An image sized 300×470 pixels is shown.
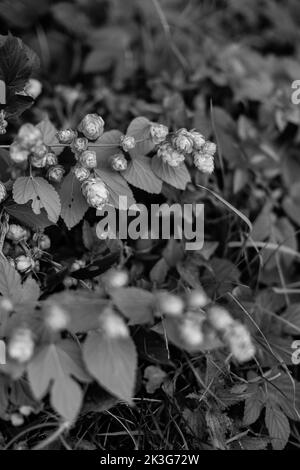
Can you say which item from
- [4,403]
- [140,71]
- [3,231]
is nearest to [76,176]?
[3,231]

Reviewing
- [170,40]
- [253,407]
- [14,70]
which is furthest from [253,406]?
[170,40]

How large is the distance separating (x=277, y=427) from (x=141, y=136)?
23.8 inches

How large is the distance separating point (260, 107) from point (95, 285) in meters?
0.83

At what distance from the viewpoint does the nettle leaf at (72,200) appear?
0.99m

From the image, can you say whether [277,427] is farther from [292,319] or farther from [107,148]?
[107,148]

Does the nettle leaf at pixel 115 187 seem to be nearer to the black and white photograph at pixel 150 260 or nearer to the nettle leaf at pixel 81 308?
the black and white photograph at pixel 150 260

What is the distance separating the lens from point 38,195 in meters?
0.95

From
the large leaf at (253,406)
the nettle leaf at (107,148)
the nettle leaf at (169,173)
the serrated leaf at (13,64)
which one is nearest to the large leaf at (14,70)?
the serrated leaf at (13,64)

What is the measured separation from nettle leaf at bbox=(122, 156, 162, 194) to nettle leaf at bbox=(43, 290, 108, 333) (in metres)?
0.28

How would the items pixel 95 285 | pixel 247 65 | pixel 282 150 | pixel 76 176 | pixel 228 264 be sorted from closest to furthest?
pixel 76 176 < pixel 95 285 < pixel 228 264 < pixel 282 150 < pixel 247 65

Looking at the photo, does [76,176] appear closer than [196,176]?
Yes

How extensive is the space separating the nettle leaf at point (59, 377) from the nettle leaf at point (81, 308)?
0.15ft

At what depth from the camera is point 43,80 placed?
176 cm

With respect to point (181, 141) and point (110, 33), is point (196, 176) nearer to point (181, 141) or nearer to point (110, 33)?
point (181, 141)
